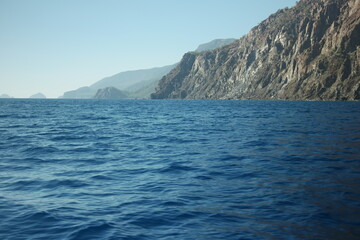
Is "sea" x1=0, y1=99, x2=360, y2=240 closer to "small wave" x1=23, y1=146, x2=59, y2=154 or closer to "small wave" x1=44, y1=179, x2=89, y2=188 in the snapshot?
"small wave" x1=44, y1=179, x2=89, y2=188

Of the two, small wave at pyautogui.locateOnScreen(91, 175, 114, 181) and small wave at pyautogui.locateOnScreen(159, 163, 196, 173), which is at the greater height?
small wave at pyautogui.locateOnScreen(91, 175, 114, 181)

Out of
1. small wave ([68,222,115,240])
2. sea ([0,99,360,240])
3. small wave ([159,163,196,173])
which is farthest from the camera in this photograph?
small wave ([159,163,196,173])

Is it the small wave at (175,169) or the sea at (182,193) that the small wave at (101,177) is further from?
the small wave at (175,169)

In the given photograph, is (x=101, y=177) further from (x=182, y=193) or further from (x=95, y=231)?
(x=95, y=231)

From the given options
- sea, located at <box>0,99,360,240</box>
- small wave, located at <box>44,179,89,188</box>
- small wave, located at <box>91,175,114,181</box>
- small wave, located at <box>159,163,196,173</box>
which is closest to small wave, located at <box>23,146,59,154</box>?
sea, located at <box>0,99,360,240</box>

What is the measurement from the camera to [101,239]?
8.66 meters

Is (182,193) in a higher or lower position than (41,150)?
lower

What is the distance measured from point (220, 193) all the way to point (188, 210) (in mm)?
2447

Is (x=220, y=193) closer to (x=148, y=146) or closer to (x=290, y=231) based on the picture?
(x=290, y=231)

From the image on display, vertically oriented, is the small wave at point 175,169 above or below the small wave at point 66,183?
below

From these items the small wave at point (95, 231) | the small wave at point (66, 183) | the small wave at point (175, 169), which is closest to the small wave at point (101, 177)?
the small wave at point (66, 183)

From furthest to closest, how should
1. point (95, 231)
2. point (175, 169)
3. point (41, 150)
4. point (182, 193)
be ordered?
point (41, 150) → point (175, 169) → point (182, 193) → point (95, 231)

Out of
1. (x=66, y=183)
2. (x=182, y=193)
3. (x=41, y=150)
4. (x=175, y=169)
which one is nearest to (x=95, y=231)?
(x=182, y=193)

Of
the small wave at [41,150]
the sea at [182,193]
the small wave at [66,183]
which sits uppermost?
the small wave at [41,150]
